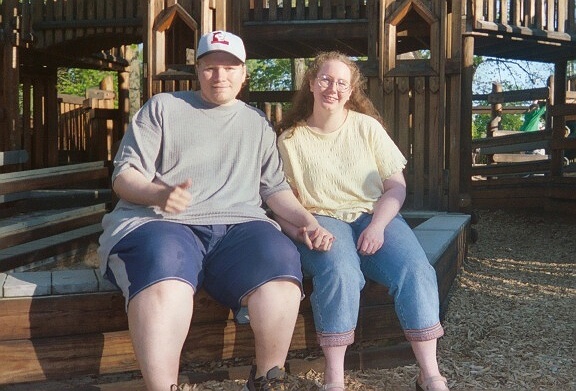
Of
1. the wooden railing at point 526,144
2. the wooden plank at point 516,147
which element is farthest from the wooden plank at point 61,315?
the wooden plank at point 516,147

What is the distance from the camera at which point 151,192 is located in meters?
3.39

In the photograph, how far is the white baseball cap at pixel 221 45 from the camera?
3691mm

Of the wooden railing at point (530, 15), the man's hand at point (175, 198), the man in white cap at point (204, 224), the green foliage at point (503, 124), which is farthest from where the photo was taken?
the green foliage at point (503, 124)

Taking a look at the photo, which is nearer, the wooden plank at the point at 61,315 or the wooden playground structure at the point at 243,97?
the wooden plank at the point at 61,315

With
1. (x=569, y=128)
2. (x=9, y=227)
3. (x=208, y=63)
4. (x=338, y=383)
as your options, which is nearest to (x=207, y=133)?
(x=208, y=63)

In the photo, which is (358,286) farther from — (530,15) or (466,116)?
(530,15)

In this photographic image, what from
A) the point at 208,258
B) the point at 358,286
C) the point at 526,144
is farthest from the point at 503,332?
the point at 526,144

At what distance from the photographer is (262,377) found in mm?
3395

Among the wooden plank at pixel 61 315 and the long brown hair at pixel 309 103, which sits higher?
the long brown hair at pixel 309 103

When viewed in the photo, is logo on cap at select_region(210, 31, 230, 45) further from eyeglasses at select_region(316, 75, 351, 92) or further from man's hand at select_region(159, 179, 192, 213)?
man's hand at select_region(159, 179, 192, 213)

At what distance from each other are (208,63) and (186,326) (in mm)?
1272

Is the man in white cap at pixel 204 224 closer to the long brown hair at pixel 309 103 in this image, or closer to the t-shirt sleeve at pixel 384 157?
the long brown hair at pixel 309 103

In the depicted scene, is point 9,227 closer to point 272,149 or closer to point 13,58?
point 272,149

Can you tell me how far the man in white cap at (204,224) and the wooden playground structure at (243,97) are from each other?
41 cm
